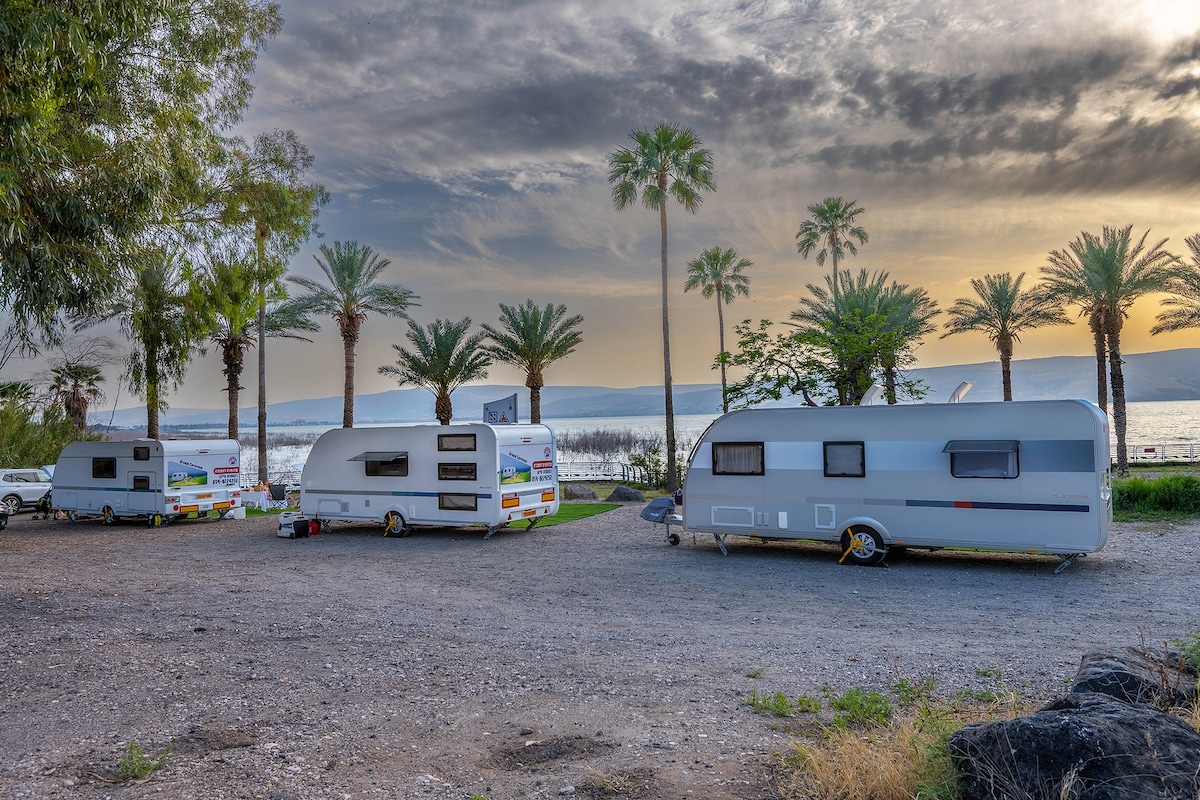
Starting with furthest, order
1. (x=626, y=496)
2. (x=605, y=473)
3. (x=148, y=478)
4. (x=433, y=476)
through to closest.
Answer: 1. (x=605, y=473)
2. (x=626, y=496)
3. (x=148, y=478)
4. (x=433, y=476)

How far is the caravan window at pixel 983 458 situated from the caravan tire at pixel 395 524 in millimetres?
11435

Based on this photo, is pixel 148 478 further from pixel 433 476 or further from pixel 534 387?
pixel 534 387

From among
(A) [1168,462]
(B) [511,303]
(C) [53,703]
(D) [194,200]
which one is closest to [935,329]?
(A) [1168,462]

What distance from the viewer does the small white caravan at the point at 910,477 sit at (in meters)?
11.6

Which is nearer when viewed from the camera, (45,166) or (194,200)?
(45,166)

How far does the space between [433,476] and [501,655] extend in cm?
987

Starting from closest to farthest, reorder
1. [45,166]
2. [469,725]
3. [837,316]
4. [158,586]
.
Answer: [469,725], [45,166], [158,586], [837,316]

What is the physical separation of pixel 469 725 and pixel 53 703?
138 inches

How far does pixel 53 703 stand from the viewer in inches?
247

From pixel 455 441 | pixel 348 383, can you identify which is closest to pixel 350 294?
pixel 348 383

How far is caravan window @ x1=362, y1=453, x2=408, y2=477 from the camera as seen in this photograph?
57.2 feet

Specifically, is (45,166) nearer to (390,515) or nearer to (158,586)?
(158,586)

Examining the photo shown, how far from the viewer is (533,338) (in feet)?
107

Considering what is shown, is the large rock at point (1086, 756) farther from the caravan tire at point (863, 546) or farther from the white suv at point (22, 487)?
the white suv at point (22, 487)
